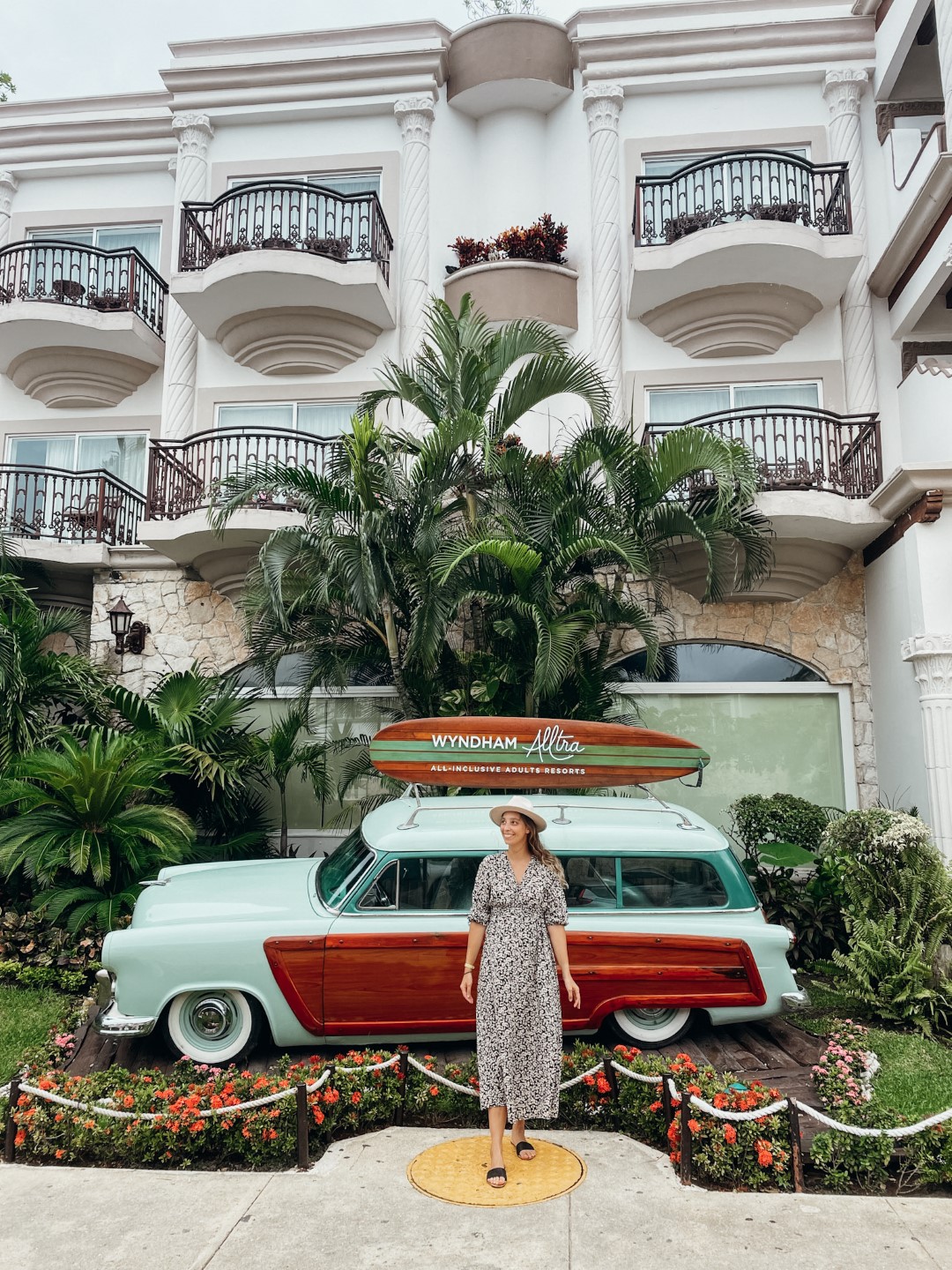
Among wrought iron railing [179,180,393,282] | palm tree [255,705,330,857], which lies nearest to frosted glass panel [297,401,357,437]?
wrought iron railing [179,180,393,282]

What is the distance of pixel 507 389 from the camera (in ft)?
29.4

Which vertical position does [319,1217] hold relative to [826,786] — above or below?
below

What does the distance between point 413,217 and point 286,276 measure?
218cm

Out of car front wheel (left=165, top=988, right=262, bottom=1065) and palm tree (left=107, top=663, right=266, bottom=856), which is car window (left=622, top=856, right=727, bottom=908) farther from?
palm tree (left=107, top=663, right=266, bottom=856)

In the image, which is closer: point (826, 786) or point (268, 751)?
point (268, 751)

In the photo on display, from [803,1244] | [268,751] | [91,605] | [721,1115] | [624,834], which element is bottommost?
[803,1244]

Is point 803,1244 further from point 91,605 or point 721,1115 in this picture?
point 91,605

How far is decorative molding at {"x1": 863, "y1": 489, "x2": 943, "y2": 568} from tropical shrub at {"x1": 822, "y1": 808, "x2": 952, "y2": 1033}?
3.06 metres

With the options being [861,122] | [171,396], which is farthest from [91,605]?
[861,122]

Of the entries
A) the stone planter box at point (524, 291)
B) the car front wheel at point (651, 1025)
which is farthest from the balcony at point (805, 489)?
the car front wheel at point (651, 1025)

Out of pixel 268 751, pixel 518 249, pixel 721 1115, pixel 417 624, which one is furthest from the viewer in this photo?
pixel 518 249

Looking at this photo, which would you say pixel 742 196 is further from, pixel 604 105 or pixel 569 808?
pixel 569 808

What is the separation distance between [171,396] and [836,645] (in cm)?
951

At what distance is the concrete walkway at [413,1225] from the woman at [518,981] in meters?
0.46
